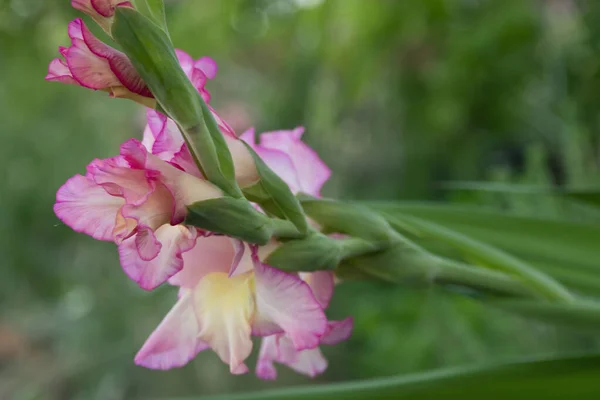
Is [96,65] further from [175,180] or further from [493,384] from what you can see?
[493,384]

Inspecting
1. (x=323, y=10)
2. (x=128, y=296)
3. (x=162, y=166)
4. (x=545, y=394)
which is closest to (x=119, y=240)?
(x=162, y=166)

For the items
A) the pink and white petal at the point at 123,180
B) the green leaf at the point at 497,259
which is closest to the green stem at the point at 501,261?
the green leaf at the point at 497,259

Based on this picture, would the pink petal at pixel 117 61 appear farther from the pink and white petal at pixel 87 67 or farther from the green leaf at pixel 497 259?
the green leaf at pixel 497 259

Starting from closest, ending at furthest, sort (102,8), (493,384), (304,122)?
1. (102,8)
2. (493,384)
3. (304,122)

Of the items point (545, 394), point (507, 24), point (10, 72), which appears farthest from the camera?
point (10, 72)

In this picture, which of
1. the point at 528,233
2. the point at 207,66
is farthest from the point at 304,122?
the point at 207,66

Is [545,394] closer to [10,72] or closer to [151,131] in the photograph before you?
[151,131]

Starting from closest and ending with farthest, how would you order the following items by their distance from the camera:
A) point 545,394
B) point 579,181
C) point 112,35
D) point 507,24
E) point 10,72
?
point 112,35
point 545,394
point 579,181
point 507,24
point 10,72
